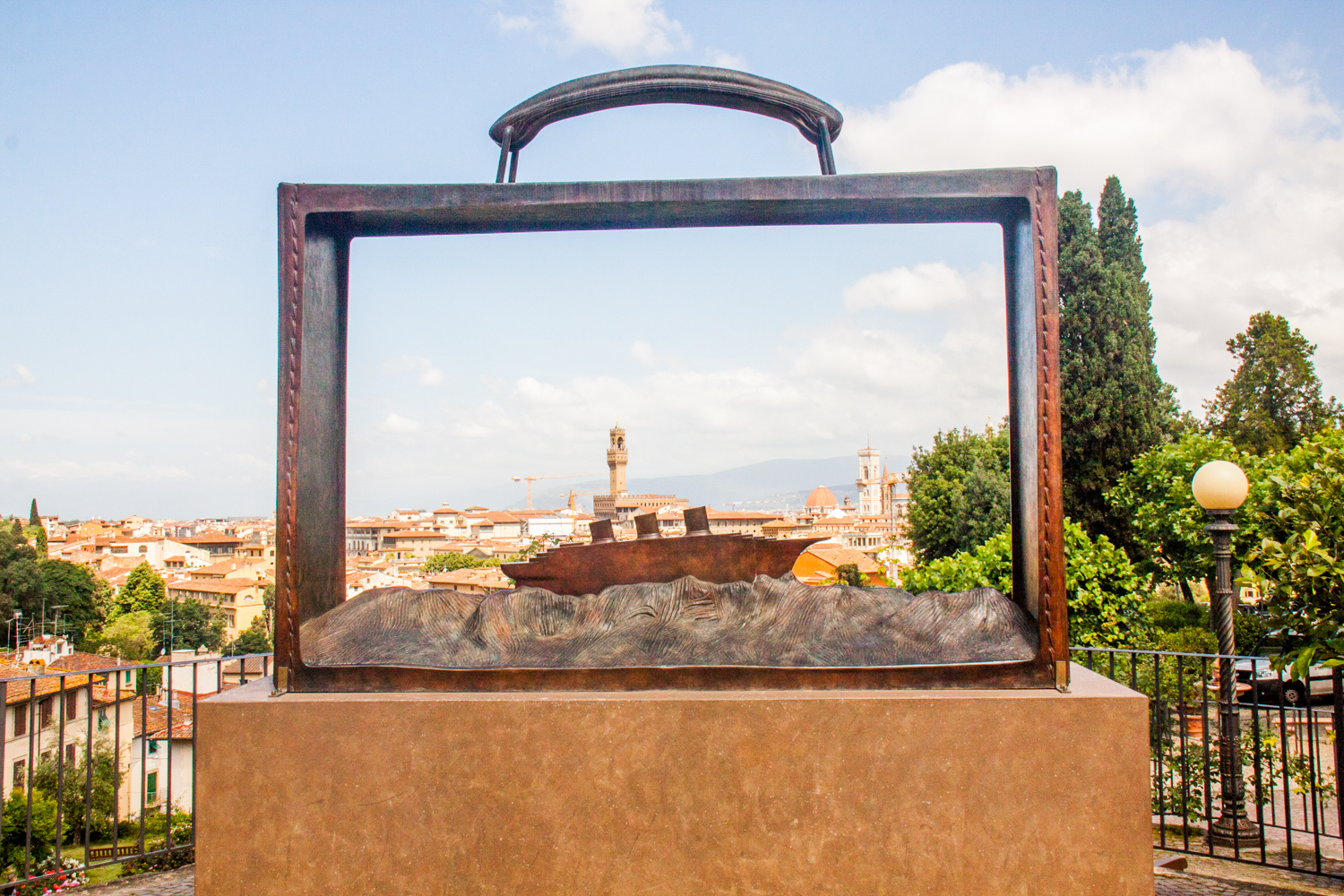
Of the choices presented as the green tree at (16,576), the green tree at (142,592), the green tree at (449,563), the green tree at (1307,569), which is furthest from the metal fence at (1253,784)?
the green tree at (142,592)

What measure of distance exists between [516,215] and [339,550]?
1220 mm

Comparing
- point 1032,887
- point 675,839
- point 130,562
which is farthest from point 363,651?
point 130,562

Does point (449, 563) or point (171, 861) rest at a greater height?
point (171, 861)

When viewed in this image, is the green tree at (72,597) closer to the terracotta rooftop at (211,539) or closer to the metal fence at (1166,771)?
the terracotta rooftop at (211,539)

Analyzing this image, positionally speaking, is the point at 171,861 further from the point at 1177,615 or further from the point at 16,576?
the point at 16,576

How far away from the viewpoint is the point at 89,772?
3.61 meters

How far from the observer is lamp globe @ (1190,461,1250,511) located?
4.99 m

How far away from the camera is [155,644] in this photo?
49281mm

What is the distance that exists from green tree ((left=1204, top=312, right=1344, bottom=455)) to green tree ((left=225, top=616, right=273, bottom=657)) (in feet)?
150

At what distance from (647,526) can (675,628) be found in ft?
2.31

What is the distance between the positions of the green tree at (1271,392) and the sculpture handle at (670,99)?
79.4 feet

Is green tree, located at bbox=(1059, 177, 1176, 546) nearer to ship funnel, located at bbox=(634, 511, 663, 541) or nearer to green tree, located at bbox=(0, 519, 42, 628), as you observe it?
ship funnel, located at bbox=(634, 511, 663, 541)

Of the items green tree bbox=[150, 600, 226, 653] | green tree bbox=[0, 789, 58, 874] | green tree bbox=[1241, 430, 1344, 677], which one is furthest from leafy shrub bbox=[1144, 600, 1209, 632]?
green tree bbox=[150, 600, 226, 653]

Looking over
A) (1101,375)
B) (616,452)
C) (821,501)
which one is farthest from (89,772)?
(821,501)
